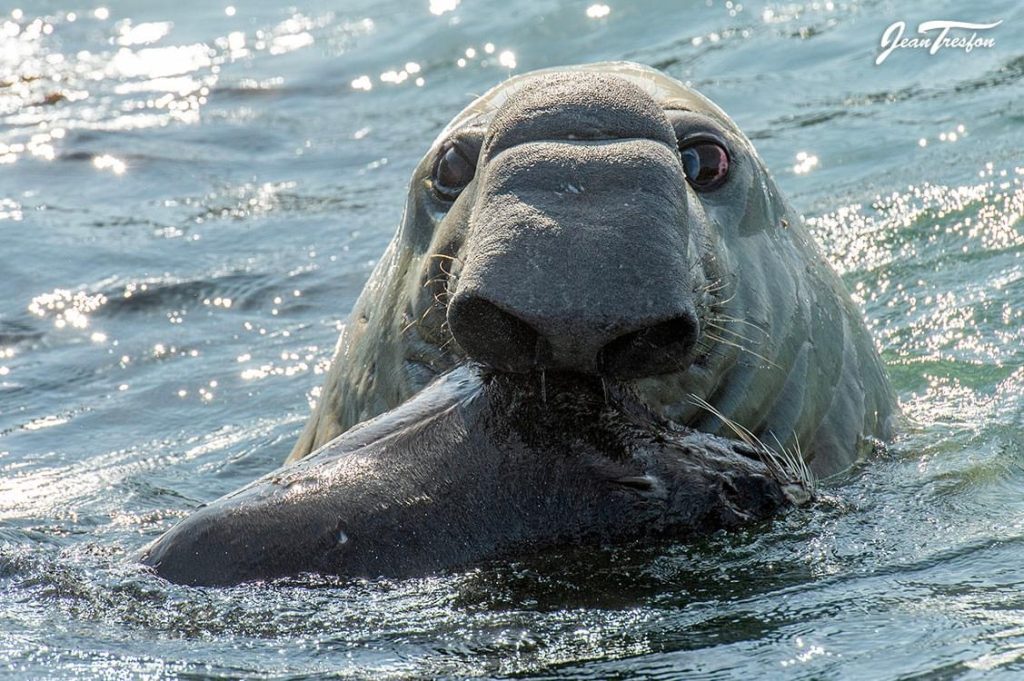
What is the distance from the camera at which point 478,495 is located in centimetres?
371

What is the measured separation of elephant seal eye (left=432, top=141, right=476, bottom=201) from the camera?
15.4ft

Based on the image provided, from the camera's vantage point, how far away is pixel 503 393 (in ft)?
12.3

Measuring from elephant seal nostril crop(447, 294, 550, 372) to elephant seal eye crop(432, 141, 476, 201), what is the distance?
116 cm

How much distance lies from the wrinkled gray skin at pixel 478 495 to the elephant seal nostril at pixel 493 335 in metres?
0.15

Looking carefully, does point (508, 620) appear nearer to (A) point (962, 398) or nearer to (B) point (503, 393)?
(B) point (503, 393)

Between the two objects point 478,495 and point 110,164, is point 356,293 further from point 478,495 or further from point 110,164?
point 478,495

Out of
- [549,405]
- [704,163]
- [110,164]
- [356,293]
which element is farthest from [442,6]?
[549,405]

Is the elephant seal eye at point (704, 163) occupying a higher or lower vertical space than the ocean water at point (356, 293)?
higher

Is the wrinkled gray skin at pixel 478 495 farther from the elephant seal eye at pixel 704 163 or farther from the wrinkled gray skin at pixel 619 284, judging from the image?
the elephant seal eye at pixel 704 163

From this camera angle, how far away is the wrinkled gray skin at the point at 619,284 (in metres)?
3.43

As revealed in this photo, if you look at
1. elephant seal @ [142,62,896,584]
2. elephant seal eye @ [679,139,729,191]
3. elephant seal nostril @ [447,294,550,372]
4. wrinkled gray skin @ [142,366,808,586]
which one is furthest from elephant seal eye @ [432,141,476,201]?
elephant seal nostril @ [447,294,550,372]

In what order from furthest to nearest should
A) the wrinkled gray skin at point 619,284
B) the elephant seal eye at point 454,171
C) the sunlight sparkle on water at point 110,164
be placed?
1. the sunlight sparkle on water at point 110,164
2. the elephant seal eye at point 454,171
3. the wrinkled gray skin at point 619,284

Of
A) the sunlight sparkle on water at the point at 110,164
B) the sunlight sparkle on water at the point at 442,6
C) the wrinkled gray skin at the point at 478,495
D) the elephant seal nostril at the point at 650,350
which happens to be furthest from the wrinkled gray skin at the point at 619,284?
the sunlight sparkle on water at the point at 442,6

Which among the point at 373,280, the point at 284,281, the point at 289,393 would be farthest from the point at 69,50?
the point at 373,280
